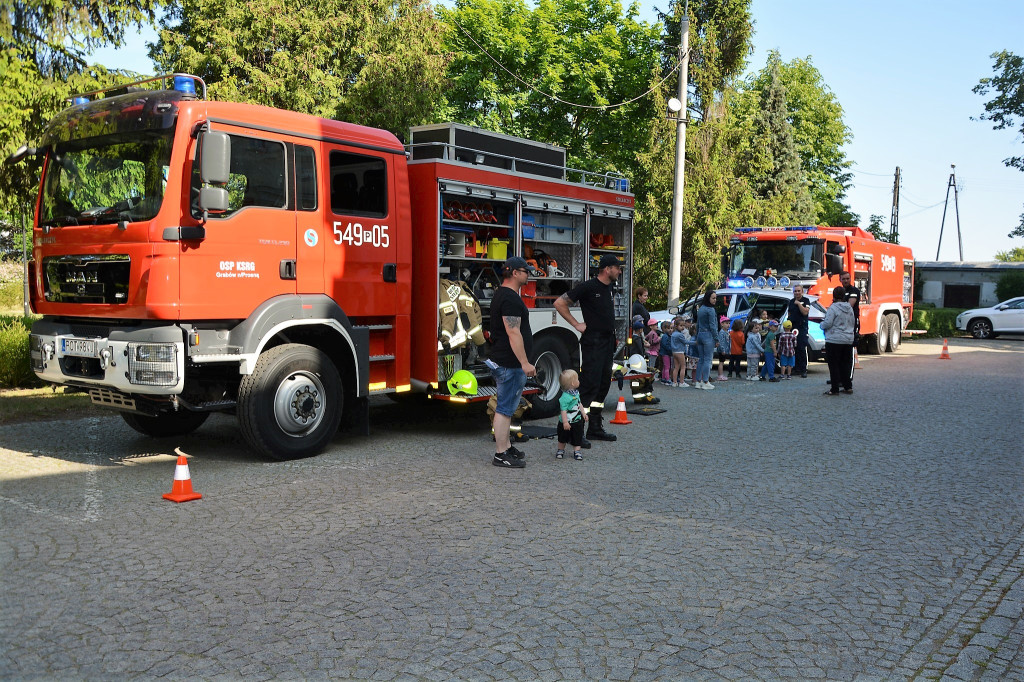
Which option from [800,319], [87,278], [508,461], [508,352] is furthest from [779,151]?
[87,278]

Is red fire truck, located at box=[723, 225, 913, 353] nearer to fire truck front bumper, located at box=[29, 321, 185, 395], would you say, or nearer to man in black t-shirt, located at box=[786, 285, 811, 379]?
man in black t-shirt, located at box=[786, 285, 811, 379]

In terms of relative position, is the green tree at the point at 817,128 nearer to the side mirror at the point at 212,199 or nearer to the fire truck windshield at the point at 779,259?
the fire truck windshield at the point at 779,259

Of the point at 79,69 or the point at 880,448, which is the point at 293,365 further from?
the point at 79,69

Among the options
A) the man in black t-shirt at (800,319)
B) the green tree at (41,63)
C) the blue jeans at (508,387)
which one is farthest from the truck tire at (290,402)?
the man in black t-shirt at (800,319)

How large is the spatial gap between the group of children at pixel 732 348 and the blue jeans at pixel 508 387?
281 inches

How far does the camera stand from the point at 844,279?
68.0 feet

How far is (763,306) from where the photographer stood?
18250 mm

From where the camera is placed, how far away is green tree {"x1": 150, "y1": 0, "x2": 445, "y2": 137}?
1519 centimetres

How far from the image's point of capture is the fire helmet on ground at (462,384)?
9422 millimetres

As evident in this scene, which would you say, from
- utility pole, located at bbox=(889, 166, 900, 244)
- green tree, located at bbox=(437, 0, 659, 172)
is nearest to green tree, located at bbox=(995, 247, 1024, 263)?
utility pole, located at bbox=(889, 166, 900, 244)

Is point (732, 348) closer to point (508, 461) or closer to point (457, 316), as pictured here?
point (457, 316)

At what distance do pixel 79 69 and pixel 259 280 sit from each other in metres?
8.39

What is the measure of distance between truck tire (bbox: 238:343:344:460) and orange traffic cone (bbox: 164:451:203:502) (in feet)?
4.03

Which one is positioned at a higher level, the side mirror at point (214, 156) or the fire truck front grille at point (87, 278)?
the side mirror at point (214, 156)
